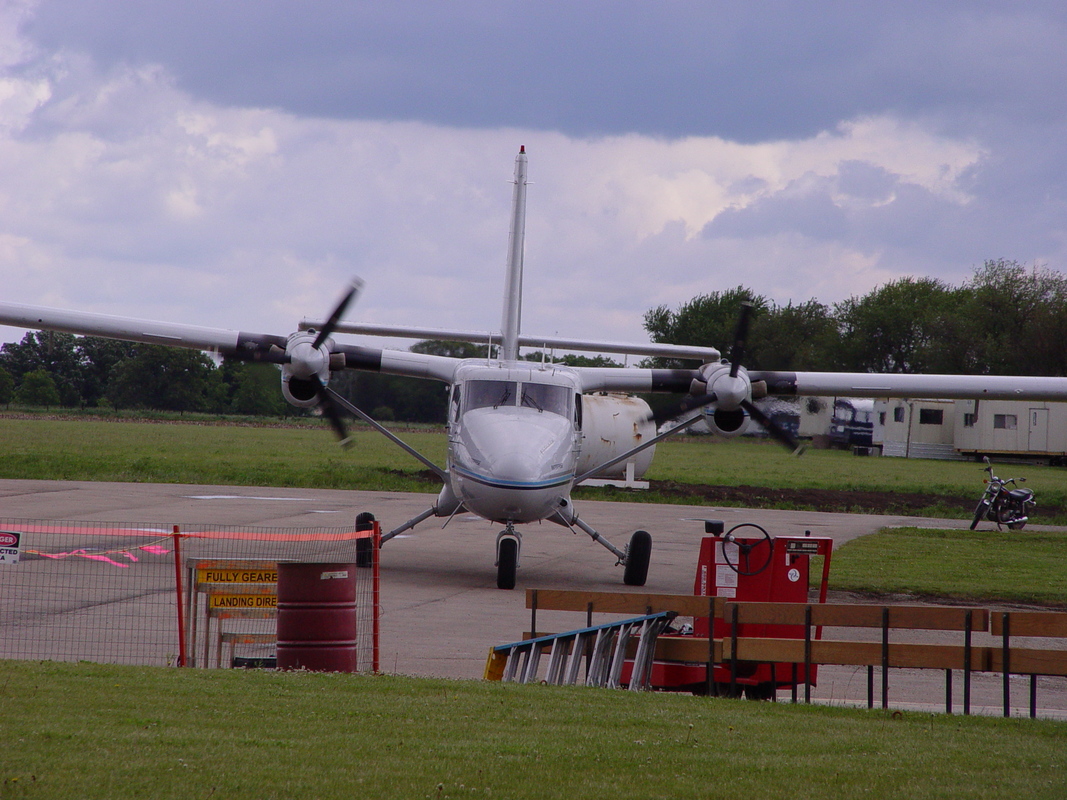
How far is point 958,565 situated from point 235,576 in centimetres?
1391

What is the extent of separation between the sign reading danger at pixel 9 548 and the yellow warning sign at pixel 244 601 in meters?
1.58

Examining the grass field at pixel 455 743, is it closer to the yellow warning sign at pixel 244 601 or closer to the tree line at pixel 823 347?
the yellow warning sign at pixel 244 601

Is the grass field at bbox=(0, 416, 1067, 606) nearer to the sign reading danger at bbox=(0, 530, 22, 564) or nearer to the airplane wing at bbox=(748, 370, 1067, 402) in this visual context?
the airplane wing at bbox=(748, 370, 1067, 402)

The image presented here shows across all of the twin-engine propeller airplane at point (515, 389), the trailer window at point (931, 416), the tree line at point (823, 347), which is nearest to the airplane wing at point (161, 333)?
the twin-engine propeller airplane at point (515, 389)

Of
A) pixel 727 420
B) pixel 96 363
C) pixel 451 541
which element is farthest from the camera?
pixel 96 363

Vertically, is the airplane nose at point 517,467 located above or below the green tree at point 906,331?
below

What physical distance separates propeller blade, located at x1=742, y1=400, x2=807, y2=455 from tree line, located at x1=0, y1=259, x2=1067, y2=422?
3683 centimetres

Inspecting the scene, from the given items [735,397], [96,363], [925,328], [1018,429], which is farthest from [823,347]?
[735,397]

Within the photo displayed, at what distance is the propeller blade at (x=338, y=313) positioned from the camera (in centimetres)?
1557

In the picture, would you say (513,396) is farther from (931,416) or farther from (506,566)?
(931,416)

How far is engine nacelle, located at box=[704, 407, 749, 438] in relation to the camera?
16.9m

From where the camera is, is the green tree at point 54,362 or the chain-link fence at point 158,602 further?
the green tree at point 54,362

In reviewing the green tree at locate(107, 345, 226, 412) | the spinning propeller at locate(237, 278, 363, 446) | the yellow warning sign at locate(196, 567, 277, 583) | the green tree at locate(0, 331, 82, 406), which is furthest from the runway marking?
the green tree at locate(0, 331, 82, 406)

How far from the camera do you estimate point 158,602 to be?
12.2 metres
